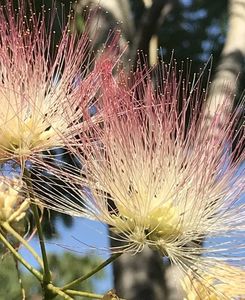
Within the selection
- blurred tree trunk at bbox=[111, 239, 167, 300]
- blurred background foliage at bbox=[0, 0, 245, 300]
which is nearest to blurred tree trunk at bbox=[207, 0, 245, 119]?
blurred background foliage at bbox=[0, 0, 245, 300]

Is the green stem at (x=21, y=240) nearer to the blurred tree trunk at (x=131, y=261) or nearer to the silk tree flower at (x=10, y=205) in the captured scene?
the silk tree flower at (x=10, y=205)

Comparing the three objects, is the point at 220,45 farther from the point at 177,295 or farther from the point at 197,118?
the point at 197,118

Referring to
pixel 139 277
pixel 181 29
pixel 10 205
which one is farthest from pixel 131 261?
pixel 181 29

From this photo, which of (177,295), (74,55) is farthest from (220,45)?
(74,55)

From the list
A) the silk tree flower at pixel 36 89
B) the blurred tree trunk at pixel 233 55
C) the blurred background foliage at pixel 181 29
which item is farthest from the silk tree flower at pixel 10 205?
the blurred background foliage at pixel 181 29

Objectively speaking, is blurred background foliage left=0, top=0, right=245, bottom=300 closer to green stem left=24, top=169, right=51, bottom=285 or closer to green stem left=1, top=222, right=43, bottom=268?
green stem left=1, top=222, right=43, bottom=268

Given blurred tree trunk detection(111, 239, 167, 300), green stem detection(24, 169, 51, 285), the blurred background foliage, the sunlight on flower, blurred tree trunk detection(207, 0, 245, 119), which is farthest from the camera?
the blurred background foliage
